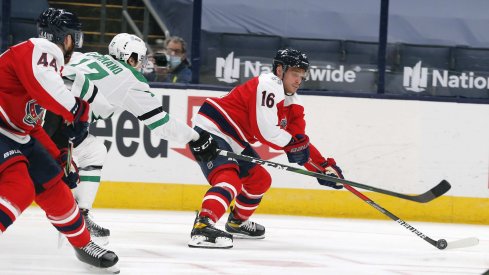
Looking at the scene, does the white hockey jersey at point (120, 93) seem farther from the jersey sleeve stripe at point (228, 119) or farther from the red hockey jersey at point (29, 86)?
the jersey sleeve stripe at point (228, 119)

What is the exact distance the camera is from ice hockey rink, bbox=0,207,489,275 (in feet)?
14.1

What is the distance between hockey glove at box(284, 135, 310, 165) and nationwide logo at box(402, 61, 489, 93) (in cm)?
201

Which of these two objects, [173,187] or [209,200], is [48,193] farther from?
[173,187]

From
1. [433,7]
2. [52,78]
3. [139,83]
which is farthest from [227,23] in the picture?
[52,78]

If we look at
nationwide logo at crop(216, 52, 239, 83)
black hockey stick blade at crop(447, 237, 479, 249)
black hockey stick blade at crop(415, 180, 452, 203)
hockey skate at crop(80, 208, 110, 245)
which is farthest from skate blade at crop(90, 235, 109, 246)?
nationwide logo at crop(216, 52, 239, 83)

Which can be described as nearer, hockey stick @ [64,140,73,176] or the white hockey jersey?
the white hockey jersey

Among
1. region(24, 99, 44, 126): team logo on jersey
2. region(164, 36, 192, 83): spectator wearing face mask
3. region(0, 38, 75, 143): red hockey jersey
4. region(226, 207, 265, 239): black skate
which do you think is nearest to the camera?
region(0, 38, 75, 143): red hockey jersey

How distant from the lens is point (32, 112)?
3705 mm

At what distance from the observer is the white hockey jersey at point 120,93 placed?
164 inches

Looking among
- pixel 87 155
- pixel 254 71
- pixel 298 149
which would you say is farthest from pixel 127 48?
pixel 254 71

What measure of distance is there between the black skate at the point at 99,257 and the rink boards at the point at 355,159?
2.71 meters

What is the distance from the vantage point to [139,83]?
4.40m

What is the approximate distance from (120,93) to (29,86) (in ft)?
3.02

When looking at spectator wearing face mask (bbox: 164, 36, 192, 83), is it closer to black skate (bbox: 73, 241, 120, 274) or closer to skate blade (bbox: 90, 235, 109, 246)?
skate blade (bbox: 90, 235, 109, 246)
